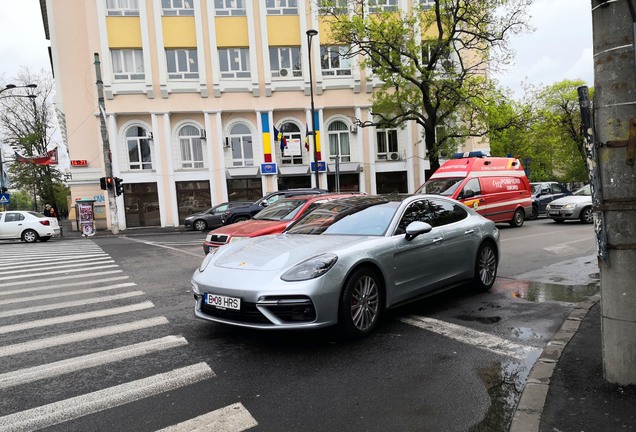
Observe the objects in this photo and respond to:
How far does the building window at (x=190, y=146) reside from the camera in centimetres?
3078

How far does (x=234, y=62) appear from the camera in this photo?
101 feet

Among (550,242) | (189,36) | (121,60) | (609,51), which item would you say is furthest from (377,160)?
(609,51)

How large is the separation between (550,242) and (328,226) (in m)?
8.93

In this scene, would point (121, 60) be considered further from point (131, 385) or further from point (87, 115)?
point (131, 385)

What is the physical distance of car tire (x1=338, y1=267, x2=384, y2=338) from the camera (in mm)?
4668

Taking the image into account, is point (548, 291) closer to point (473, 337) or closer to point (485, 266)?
point (485, 266)

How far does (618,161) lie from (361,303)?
2682 mm

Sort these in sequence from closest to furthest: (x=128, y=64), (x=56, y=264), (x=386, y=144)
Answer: (x=56, y=264)
(x=128, y=64)
(x=386, y=144)

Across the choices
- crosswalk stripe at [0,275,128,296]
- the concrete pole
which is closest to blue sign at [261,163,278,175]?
crosswalk stripe at [0,275,128,296]

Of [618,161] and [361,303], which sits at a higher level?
[618,161]

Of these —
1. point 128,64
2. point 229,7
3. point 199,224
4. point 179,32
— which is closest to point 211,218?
point 199,224

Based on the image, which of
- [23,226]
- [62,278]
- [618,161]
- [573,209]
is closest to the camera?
[618,161]

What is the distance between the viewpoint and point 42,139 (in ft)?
162

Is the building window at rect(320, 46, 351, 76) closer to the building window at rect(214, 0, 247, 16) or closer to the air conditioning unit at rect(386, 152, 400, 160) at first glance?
the building window at rect(214, 0, 247, 16)
